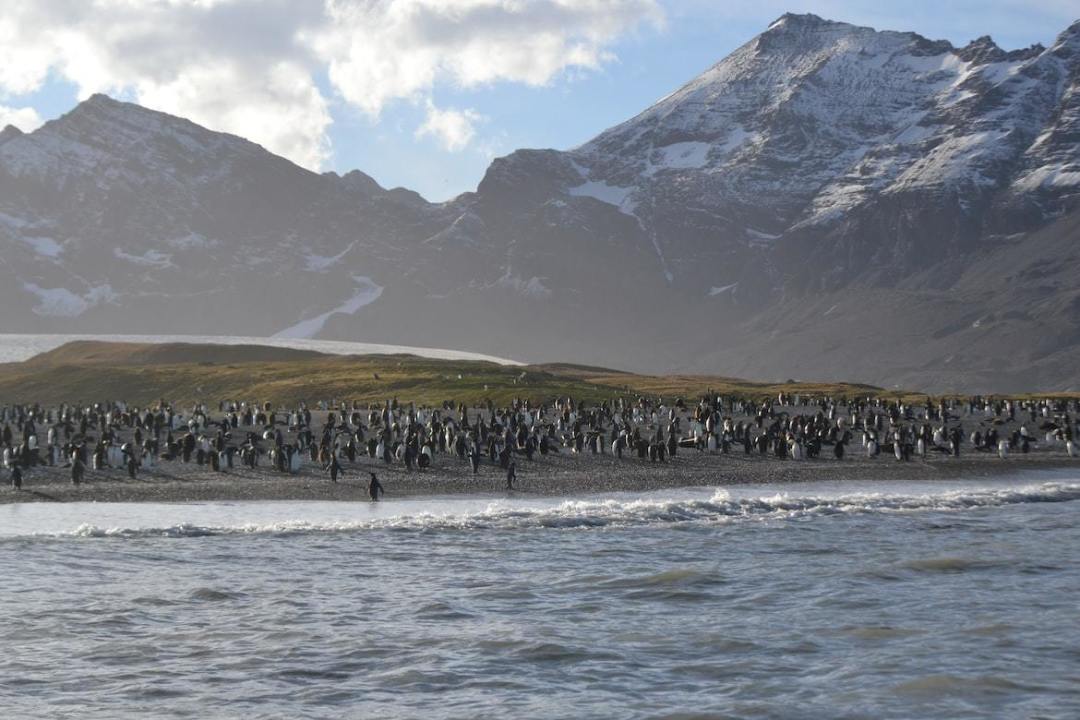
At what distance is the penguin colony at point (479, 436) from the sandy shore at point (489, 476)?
2.00ft

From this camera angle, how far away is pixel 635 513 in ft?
126

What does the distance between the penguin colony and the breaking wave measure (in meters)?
7.13

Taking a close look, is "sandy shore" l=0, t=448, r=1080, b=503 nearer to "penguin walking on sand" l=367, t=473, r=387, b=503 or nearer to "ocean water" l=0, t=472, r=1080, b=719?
"penguin walking on sand" l=367, t=473, r=387, b=503

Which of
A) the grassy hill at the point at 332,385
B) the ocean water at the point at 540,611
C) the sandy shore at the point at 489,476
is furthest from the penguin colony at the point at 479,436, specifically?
the ocean water at the point at 540,611

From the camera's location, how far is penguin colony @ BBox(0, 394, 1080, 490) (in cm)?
5028

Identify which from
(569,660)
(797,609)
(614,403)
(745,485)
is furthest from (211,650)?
(614,403)

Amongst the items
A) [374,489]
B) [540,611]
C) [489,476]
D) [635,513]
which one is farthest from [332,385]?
[540,611]

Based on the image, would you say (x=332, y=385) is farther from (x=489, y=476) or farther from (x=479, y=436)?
(x=489, y=476)

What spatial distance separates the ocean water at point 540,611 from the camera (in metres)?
19.7

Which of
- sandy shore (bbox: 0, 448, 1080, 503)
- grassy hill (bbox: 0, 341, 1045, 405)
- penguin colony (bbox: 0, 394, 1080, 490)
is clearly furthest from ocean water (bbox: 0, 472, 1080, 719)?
grassy hill (bbox: 0, 341, 1045, 405)

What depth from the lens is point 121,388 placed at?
99.4 metres

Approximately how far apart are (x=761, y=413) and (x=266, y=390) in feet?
125

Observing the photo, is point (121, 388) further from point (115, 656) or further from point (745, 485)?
point (115, 656)

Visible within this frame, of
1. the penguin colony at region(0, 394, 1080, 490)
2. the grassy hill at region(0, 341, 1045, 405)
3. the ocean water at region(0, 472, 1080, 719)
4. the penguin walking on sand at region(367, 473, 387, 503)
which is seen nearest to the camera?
the ocean water at region(0, 472, 1080, 719)
